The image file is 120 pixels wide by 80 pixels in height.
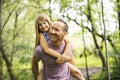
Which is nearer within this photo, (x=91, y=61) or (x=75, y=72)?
(x=75, y=72)

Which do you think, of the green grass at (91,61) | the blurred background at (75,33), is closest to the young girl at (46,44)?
the blurred background at (75,33)

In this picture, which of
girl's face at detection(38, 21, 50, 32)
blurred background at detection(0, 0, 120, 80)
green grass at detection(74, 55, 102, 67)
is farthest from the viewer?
green grass at detection(74, 55, 102, 67)

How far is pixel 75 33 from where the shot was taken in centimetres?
994

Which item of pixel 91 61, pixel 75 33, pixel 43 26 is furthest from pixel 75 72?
pixel 91 61

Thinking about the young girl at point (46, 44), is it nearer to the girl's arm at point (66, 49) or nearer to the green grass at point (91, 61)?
the girl's arm at point (66, 49)

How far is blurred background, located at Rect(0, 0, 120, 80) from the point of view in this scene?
29.9 ft

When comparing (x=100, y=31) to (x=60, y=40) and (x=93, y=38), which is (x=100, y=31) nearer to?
(x=93, y=38)

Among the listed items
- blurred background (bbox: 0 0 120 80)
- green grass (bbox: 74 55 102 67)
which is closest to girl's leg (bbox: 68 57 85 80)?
blurred background (bbox: 0 0 120 80)

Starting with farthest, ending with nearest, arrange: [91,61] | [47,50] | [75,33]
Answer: [91,61] → [75,33] → [47,50]

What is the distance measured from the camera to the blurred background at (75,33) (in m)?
9.12

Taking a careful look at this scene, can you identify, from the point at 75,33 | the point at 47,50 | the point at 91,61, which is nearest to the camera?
the point at 47,50

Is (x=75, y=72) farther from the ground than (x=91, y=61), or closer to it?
farther from the ground

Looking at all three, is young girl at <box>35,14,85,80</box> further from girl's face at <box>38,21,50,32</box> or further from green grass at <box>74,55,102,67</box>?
green grass at <box>74,55,102,67</box>

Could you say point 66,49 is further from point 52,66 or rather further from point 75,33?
point 75,33
